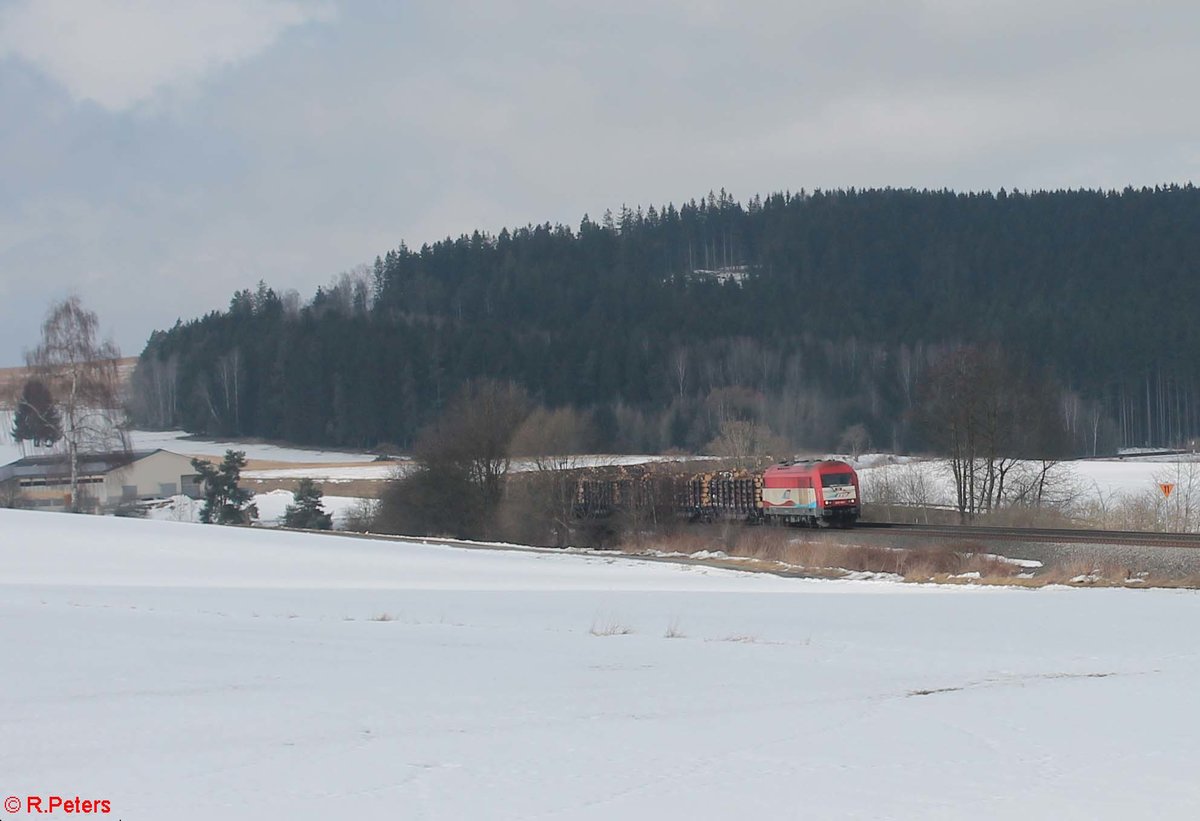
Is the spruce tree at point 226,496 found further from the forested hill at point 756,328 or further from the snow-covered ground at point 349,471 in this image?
the forested hill at point 756,328

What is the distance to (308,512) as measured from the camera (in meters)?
61.9

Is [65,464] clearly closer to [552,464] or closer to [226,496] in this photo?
[226,496]

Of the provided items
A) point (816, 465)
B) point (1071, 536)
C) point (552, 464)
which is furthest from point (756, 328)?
point (1071, 536)

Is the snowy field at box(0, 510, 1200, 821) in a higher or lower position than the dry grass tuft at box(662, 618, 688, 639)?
higher

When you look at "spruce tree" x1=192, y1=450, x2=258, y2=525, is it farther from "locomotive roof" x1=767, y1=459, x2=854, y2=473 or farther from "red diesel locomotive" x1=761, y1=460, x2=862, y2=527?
"red diesel locomotive" x1=761, y1=460, x2=862, y2=527

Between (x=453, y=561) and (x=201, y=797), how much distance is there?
27.3 meters

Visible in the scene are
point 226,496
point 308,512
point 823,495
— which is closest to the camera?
point 823,495

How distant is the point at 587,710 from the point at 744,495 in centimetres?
4591

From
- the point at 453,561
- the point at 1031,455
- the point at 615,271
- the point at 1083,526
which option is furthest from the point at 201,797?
the point at 615,271

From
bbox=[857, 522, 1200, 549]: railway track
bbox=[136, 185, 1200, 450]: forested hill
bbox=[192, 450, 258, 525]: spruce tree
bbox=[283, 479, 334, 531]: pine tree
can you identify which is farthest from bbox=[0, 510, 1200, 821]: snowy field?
bbox=[136, 185, 1200, 450]: forested hill

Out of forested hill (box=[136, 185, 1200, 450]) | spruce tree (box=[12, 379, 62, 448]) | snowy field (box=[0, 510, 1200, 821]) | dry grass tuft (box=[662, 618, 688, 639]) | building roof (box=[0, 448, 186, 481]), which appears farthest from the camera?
forested hill (box=[136, 185, 1200, 450])

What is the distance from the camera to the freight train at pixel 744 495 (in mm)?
45812

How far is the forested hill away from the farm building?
1723 inches

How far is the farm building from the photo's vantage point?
Result: 5706 cm
